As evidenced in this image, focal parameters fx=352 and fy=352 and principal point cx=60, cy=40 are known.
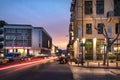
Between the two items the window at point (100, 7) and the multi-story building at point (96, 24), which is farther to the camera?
the window at point (100, 7)

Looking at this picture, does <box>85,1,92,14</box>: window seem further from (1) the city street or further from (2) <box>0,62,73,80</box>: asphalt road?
(2) <box>0,62,73,80</box>: asphalt road

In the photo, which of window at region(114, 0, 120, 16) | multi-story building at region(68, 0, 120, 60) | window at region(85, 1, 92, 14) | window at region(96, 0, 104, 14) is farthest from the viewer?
window at region(85, 1, 92, 14)

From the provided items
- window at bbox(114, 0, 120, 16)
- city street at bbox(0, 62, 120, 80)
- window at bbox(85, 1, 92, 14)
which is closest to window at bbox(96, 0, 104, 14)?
window at bbox(85, 1, 92, 14)

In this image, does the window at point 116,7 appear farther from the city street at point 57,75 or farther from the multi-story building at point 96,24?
the city street at point 57,75

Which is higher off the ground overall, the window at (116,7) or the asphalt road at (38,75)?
the window at (116,7)

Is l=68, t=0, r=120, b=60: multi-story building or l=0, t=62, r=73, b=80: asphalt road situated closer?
l=0, t=62, r=73, b=80: asphalt road

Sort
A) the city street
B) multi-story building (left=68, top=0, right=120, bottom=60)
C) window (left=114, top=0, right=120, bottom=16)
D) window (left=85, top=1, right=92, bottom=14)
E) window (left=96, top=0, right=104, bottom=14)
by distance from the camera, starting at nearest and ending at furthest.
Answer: the city street → window (left=114, top=0, right=120, bottom=16) → multi-story building (left=68, top=0, right=120, bottom=60) → window (left=96, top=0, right=104, bottom=14) → window (left=85, top=1, right=92, bottom=14)

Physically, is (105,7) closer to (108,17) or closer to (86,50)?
(108,17)

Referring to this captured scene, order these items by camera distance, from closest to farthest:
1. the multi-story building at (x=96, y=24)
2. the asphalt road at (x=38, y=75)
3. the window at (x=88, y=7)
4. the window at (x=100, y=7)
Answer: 1. the asphalt road at (x=38, y=75)
2. the multi-story building at (x=96, y=24)
3. the window at (x=100, y=7)
4. the window at (x=88, y=7)

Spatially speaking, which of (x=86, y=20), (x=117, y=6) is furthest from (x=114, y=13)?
(x=86, y=20)

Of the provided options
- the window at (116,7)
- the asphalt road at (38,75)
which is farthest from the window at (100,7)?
the asphalt road at (38,75)

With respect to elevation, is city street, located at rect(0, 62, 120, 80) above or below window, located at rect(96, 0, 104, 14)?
below

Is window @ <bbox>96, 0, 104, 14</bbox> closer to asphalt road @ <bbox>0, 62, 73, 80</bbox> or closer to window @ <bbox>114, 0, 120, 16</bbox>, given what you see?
window @ <bbox>114, 0, 120, 16</bbox>

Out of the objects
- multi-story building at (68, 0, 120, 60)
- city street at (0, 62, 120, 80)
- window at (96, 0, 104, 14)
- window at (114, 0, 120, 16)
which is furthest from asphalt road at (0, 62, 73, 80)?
window at (96, 0, 104, 14)
